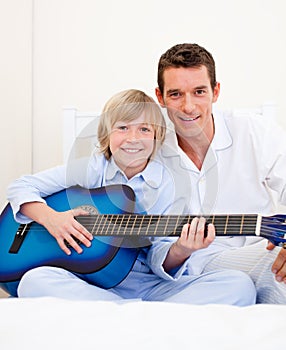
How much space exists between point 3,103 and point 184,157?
3.59 feet

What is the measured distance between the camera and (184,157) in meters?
1.85

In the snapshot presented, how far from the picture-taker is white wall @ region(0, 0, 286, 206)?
104 inches

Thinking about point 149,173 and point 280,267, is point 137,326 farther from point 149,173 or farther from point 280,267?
point 149,173

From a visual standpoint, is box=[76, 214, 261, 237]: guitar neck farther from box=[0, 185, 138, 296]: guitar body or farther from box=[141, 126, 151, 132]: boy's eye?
box=[141, 126, 151, 132]: boy's eye

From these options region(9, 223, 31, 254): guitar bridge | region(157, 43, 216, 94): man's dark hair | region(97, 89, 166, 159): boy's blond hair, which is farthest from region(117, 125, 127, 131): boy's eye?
region(9, 223, 31, 254): guitar bridge

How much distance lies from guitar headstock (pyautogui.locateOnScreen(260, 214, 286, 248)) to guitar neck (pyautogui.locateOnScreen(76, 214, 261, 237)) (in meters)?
0.01

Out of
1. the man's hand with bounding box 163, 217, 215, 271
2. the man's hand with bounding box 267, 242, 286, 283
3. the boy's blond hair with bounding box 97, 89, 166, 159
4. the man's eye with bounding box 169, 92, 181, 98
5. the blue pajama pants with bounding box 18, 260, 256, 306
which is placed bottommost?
the blue pajama pants with bounding box 18, 260, 256, 306

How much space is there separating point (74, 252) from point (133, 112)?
0.51m

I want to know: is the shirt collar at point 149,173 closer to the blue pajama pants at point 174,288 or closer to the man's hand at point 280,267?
the blue pajama pants at point 174,288

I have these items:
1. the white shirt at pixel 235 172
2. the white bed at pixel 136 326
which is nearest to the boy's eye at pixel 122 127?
the white shirt at pixel 235 172

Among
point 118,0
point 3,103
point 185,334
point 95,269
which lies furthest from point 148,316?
point 118,0

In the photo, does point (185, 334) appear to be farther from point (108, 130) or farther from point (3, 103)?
point (3, 103)

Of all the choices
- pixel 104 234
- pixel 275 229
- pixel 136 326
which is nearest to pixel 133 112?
pixel 104 234

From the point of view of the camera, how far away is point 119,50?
271 cm
